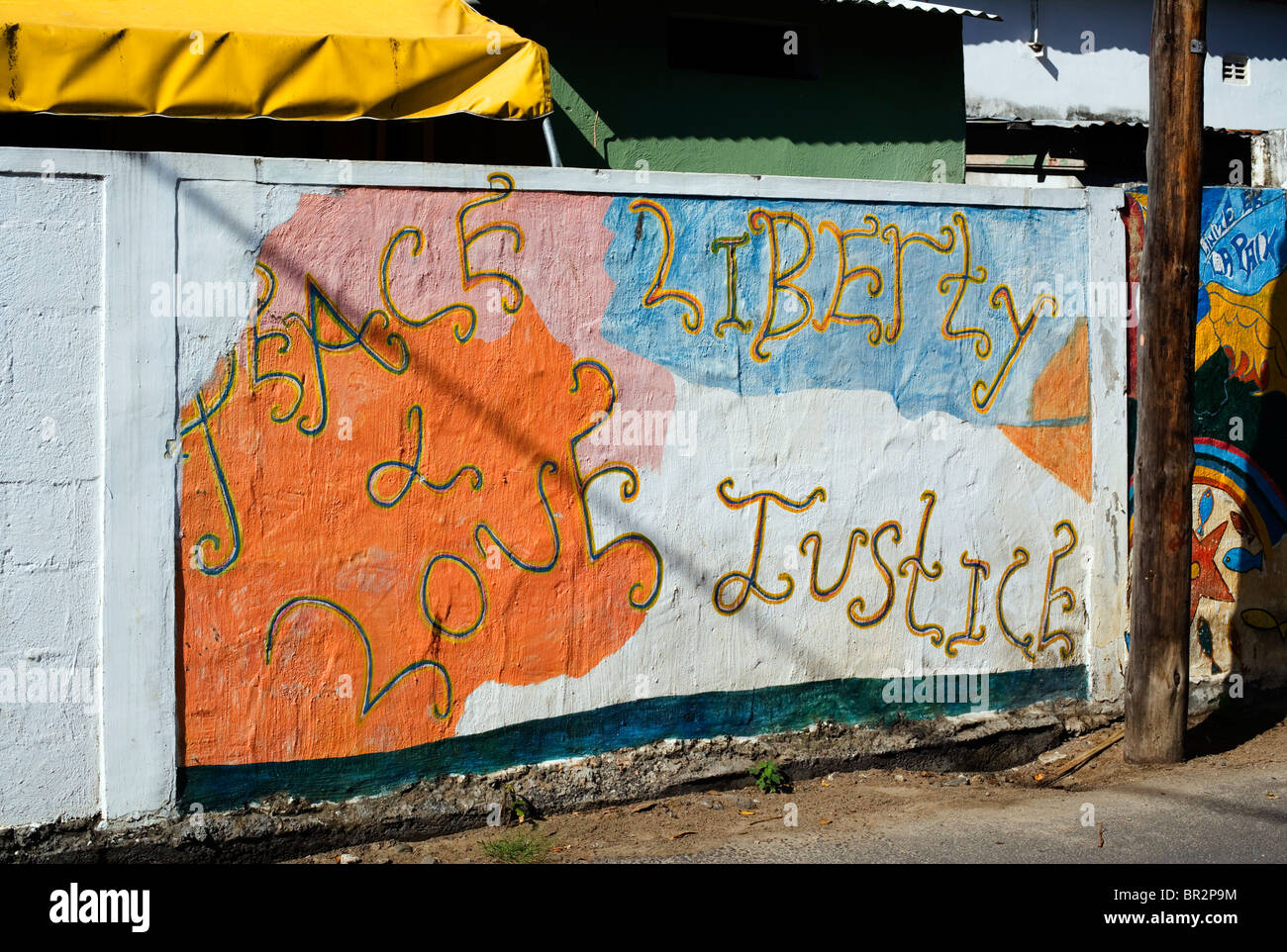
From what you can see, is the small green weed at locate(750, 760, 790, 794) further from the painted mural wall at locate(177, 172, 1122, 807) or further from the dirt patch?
the painted mural wall at locate(177, 172, 1122, 807)

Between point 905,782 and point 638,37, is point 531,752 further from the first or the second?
point 638,37

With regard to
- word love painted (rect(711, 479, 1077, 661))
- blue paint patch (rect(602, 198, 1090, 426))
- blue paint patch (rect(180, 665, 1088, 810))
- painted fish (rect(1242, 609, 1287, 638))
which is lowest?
blue paint patch (rect(180, 665, 1088, 810))

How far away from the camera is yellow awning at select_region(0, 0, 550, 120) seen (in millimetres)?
4980

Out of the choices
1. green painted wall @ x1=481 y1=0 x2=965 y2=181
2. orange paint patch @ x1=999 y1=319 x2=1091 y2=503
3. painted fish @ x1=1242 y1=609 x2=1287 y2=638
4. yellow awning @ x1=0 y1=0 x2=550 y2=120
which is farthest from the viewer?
green painted wall @ x1=481 y1=0 x2=965 y2=181

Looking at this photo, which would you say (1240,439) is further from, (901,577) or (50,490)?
(50,490)

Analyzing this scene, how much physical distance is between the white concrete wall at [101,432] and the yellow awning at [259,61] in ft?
4.18

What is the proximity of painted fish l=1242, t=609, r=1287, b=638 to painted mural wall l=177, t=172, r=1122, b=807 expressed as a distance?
0.98m

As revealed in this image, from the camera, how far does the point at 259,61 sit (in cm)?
524

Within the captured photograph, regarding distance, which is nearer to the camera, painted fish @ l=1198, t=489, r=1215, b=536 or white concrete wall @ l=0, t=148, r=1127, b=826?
white concrete wall @ l=0, t=148, r=1127, b=826

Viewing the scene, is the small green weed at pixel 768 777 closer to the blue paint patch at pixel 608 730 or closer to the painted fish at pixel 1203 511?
the blue paint patch at pixel 608 730

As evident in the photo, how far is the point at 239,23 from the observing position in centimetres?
533

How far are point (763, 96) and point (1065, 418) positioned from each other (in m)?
3.43

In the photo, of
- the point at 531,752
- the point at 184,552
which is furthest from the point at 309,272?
the point at 531,752

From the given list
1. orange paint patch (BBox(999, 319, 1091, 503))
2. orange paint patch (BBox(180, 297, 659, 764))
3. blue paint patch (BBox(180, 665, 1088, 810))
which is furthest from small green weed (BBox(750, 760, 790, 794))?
orange paint patch (BBox(999, 319, 1091, 503))
